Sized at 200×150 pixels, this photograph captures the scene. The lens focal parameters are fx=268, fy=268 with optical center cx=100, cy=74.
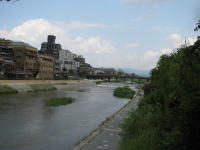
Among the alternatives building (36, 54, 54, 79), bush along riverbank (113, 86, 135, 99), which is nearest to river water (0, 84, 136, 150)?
bush along riverbank (113, 86, 135, 99)

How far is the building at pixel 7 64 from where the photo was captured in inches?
2525

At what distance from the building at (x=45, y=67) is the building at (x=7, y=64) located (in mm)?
10522

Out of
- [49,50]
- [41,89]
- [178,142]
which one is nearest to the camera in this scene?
[178,142]

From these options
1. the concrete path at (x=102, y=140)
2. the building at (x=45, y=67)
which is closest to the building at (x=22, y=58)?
the building at (x=45, y=67)

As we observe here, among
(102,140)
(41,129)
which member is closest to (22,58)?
A: (41,129)

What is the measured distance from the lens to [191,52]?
6.71m

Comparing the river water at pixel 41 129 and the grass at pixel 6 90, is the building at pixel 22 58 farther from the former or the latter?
the river water at pixel 41 129

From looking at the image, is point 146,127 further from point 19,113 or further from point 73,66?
point 73,66

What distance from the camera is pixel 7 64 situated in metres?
65.6

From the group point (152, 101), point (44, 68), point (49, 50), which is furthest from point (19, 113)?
point (49, 50)

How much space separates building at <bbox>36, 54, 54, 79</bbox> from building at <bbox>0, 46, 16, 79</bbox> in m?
10.5

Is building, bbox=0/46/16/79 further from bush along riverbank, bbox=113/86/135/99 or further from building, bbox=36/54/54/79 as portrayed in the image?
bush along riverbank, bbox=113/86/135/99

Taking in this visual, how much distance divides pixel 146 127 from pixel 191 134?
7.14 metres

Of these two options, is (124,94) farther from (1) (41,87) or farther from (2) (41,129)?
(2) (41,129)
